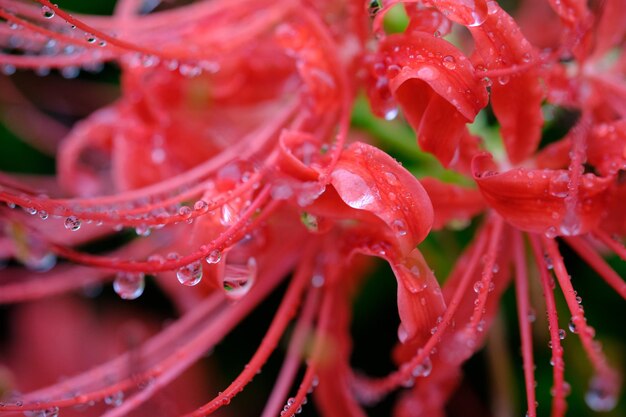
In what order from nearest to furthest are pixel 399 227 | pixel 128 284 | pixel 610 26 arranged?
pixel 399 227 < pixel 128 284 < pixel 610 26

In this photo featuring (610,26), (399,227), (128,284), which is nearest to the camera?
(399,227)

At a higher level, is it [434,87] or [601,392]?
[434,87]

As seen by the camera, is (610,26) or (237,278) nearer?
(237,278)

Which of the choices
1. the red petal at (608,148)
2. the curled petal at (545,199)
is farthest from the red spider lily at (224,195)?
the red petal at (608,148)

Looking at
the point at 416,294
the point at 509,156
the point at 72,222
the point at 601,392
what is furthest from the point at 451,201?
the point at 72,222

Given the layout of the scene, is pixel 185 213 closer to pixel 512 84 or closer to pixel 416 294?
pixel 416 294

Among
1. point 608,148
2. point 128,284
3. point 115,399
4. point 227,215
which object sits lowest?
point 115,399

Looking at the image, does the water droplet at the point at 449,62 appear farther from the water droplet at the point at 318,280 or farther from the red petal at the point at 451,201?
the water droplet at the point at 318,280
